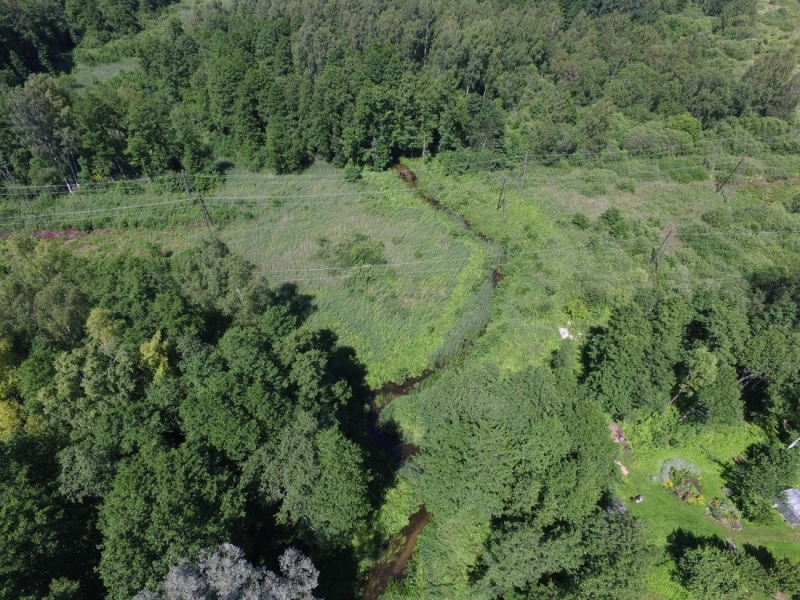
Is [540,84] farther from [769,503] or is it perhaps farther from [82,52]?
[82,52]

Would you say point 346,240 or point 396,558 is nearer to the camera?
point 396,558

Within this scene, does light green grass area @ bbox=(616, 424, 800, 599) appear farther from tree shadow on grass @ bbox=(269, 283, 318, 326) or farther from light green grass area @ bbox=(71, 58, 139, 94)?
light green grass area @ bbox=(71, 58, 139, 94)

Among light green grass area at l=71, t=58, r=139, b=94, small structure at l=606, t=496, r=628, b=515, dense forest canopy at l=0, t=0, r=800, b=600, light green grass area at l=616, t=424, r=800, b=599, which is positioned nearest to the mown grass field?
light green grass area at l=616, t=424, r=800, b=599

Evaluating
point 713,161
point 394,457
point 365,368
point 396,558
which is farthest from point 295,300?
point 713,161

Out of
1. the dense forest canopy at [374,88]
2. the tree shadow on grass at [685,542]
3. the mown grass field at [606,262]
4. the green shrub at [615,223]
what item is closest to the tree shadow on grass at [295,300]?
the mown grass field at [606,262]

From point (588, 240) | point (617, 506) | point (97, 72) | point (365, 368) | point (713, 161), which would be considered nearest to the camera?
point (617, 506)

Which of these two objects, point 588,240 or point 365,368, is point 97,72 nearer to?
point 365,368
